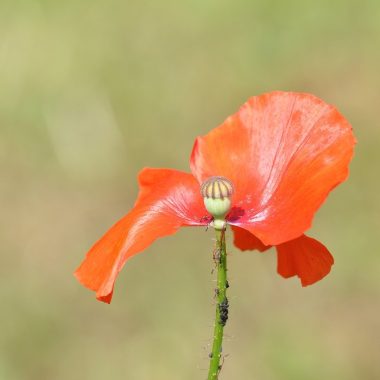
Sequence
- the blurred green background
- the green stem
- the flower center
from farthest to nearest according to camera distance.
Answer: the blurred green background
the flower center
the green stem

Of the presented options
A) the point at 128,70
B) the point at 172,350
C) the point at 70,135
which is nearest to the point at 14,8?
the point at 128,70

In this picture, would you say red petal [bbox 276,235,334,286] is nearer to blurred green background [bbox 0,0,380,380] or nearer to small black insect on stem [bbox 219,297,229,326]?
small black insect on stem [bbox 219,297,229,326]

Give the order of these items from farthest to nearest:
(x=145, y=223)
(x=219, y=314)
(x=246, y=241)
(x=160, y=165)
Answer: (x=160, y=165) → (x=246, y=241) → (x=145, y=223) → (x=219, y=314)

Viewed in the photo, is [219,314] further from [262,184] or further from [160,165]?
[160,165]

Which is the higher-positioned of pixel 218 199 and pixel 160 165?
pixel 160 165

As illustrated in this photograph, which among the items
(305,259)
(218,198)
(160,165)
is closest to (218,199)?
(218,198)

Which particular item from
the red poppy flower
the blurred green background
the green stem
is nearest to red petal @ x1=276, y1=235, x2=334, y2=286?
the red poppy flower

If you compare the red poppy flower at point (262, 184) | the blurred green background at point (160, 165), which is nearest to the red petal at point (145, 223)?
the red poppy flower at point (262, 184)

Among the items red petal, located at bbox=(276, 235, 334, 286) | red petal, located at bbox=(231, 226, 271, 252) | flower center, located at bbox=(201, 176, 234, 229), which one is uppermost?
red petal, located at bbox=(231, 226, 271, 252)
